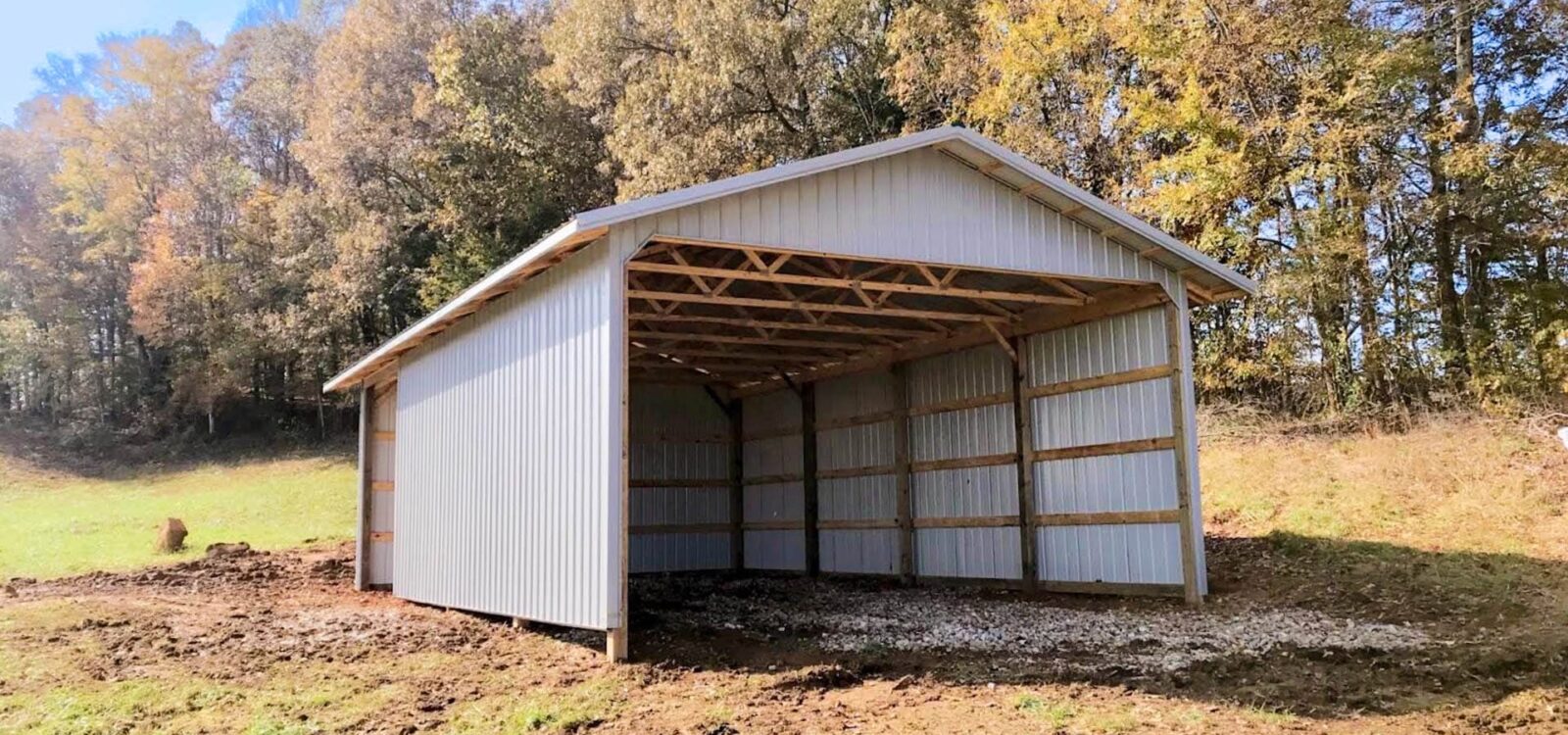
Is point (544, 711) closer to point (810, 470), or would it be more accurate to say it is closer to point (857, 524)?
point (857, 524)

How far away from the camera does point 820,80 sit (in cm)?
1848

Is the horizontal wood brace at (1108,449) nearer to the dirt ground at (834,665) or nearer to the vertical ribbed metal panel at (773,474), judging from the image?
the dirt ground at (834,665)

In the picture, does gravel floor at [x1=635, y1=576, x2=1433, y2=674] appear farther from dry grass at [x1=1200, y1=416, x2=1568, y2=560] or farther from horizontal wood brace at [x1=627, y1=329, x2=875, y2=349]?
horizontal wood brace at [x1=627, y1=329, x2=875, y2=349]

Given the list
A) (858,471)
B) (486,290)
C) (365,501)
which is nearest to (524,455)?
(486,290)

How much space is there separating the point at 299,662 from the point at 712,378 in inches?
336

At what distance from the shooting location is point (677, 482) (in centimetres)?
1488

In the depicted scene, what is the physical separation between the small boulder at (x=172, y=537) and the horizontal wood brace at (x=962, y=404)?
10832 mm

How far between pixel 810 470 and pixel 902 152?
669 centimetres

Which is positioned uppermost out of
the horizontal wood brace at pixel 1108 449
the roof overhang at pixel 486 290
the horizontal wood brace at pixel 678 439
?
the roof overhang at pixel 486 290

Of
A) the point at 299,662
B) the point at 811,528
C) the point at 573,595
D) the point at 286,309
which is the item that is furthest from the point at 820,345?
the point at 286,309

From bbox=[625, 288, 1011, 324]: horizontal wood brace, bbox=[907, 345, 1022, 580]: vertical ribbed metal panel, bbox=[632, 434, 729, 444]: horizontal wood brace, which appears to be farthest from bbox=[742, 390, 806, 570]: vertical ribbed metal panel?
bbox=[625, 288, 1011, 324]: horizontal wood brace

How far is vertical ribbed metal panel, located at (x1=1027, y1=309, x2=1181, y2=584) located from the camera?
927 centimetres

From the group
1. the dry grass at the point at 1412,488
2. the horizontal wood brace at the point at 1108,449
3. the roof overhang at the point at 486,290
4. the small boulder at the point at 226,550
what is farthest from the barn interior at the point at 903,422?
the small boulder at the point at 226,550

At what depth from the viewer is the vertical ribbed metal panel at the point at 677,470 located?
14602 mm
